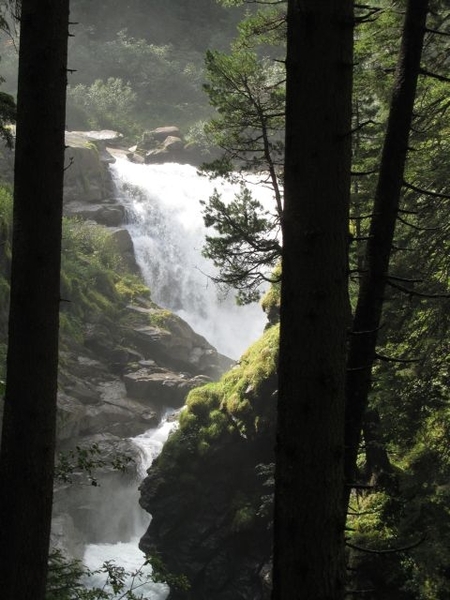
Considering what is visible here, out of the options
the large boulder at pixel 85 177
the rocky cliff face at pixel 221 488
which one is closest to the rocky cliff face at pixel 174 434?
the rocky cliff face at pixel 221 488

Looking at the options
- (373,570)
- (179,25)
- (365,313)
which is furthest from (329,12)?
(179,25)

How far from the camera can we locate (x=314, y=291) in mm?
2596

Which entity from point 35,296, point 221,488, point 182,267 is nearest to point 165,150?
point 182,267

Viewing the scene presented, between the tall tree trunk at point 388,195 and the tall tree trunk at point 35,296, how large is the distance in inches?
88.2

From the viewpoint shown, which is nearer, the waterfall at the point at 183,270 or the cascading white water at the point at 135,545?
the cascading white water at the point at 135,545

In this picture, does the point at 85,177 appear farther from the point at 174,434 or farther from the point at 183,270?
the point at 174,434

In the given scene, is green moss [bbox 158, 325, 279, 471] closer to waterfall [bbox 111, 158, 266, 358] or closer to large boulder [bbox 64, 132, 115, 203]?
waterfall [bbox 111, 158, 266, 358]

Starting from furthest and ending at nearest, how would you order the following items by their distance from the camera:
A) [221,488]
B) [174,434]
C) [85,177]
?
[85,177] → [174,434] → [221,488]

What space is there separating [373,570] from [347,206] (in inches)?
271

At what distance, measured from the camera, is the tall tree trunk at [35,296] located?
138 inches

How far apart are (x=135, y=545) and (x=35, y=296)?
13451 mm

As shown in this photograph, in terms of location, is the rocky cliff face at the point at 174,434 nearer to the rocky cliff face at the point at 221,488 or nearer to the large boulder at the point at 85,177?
the rocky cliff face at the point at 221,488

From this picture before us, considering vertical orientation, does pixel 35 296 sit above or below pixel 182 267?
below

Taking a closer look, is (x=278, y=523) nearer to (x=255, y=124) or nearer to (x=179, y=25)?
(x=255, y=124)
